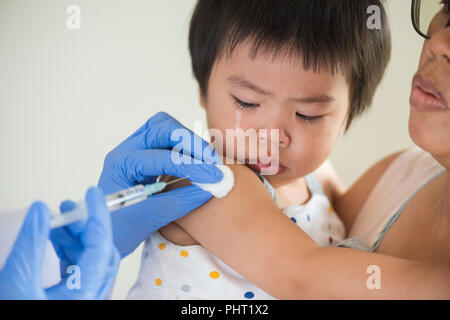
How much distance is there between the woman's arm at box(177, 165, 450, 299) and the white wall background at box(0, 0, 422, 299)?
85cm

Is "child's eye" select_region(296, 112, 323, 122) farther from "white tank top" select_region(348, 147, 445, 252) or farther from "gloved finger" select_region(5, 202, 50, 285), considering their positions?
"gloved finger" select_region(5, 202, 50, 285)

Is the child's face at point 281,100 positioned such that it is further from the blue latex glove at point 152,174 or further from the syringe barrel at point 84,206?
the syringe barrel at point 84,206

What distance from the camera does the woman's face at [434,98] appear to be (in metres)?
0.90

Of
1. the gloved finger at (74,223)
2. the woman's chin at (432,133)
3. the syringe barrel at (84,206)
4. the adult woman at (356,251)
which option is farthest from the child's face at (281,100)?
the gloved finger at (74,223)

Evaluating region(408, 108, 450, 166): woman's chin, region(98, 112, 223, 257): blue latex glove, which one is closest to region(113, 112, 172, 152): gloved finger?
region(98, 112, 223, 257): blue latex glove

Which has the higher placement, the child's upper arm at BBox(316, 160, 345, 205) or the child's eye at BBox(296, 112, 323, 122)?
the child's eye at BBox(296, 112, 323, 122)

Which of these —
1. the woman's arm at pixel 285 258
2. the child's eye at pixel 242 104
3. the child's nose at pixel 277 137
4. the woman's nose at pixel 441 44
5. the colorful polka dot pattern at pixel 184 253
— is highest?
the woman's nose at pixel 441 44

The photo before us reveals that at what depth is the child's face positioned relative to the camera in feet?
3.52

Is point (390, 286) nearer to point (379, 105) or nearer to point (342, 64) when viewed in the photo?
point (342, 64)

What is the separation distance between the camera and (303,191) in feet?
4.65

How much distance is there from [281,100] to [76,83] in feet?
3.14

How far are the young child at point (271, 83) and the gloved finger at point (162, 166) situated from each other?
0.19 metres

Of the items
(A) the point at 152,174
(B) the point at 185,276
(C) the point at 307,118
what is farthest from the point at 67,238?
(C) the point at 307,118
